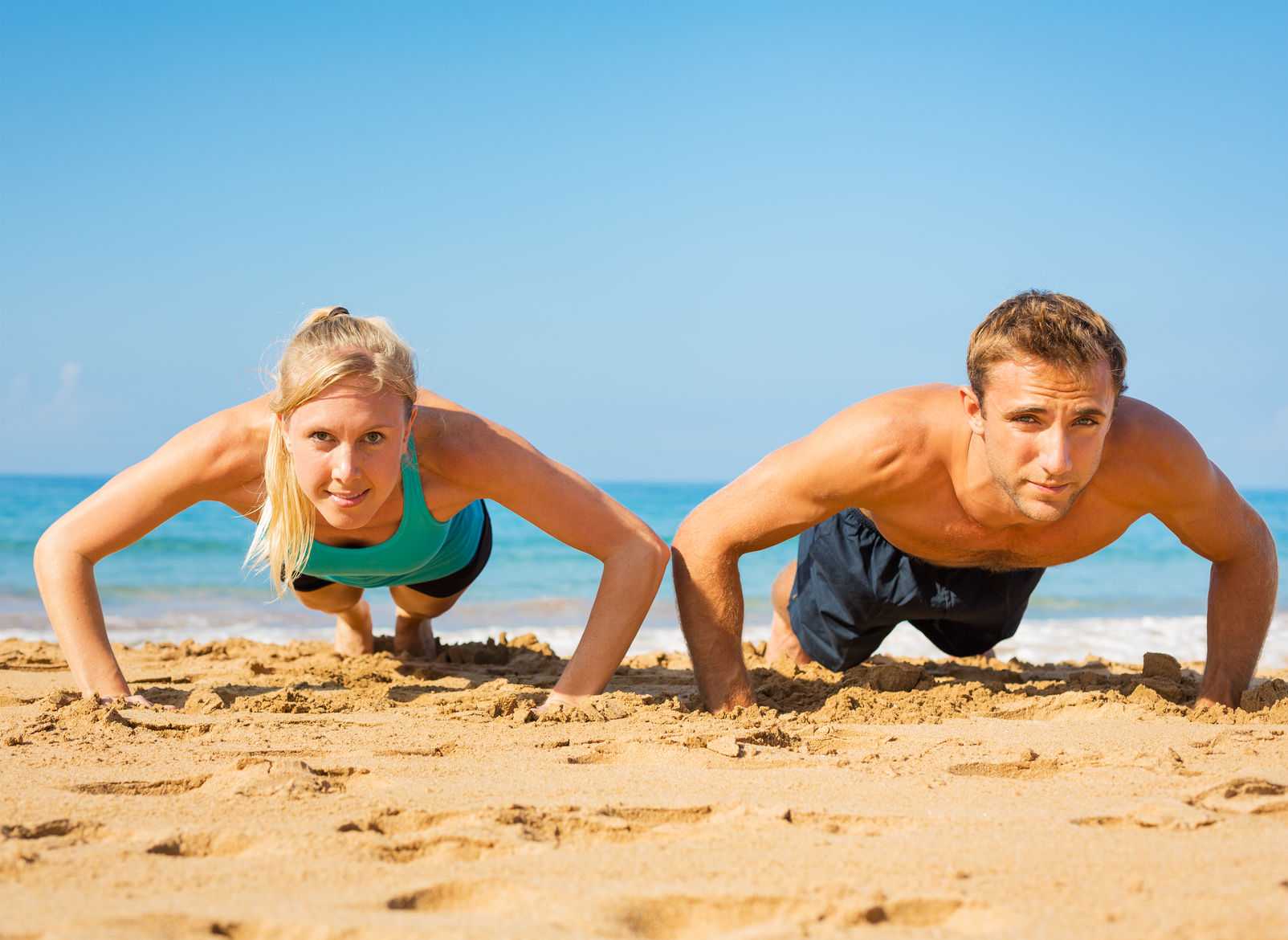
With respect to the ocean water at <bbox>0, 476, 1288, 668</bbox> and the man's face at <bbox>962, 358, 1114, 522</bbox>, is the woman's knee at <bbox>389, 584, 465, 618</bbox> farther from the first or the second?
the man's face at <bbox>962, 358, 1114, 522</bbox>

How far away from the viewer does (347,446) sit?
317cm

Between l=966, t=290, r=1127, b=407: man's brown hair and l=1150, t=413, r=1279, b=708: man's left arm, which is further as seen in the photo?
l=1150, t=413, r=1279, b=708: man's left arm

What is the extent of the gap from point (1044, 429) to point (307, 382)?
90.3 inches

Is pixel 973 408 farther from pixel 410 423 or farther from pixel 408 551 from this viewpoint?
pixel 408 551

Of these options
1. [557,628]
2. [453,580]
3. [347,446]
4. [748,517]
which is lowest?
[557,628]

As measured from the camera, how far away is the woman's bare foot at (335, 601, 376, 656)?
5273mm

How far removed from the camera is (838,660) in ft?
15.4

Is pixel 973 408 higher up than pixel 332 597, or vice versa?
pixel 973 408

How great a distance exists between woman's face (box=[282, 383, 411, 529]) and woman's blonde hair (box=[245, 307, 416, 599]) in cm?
4

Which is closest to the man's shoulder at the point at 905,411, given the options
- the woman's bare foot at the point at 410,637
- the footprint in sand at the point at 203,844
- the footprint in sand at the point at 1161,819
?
the footprint in sand at the point at 1161,819

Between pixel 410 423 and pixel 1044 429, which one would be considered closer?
pixel 1044 429

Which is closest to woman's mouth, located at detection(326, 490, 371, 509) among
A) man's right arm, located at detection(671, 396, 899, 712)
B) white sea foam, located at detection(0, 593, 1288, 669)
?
man's right arm, located at detection(671, 396, 899, 712)

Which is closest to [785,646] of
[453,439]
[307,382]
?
[453,439]

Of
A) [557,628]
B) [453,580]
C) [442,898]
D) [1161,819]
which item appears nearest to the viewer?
[442,898]
